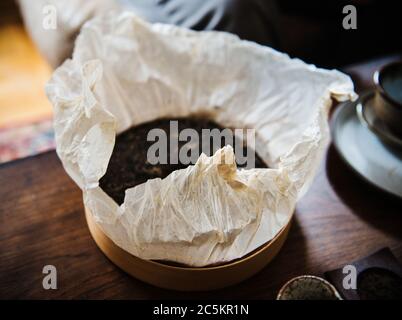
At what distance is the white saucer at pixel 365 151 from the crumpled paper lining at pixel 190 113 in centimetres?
9

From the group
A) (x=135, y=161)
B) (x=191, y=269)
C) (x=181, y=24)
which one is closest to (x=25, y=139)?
(x=181, y=24)

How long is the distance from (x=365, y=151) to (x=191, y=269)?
383mm

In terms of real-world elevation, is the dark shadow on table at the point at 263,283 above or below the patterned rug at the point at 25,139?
above

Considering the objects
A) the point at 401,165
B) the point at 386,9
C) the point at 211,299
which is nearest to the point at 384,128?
the point at 401,165

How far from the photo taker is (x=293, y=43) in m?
1.22

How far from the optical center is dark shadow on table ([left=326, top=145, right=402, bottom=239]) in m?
0.64

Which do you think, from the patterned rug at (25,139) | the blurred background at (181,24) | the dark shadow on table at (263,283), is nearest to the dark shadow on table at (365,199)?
the dark shadow on table at (263,283)

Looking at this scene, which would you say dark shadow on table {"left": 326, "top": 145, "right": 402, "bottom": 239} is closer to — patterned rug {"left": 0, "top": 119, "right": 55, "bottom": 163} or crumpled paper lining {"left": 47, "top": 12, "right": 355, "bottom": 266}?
crumpled paper lining {"left": 47, "top": 12, "right": 355, "bottom": 266}

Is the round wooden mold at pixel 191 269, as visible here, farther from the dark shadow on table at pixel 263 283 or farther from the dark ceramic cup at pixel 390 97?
the dark ceramic cup at pixel 390 97

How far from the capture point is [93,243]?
59 centimetres

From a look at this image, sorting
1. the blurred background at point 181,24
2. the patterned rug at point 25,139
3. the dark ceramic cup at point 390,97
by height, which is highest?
the dark ceramic cup at point 390,97

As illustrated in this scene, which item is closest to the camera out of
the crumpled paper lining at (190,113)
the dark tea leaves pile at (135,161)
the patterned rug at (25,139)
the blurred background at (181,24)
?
the crumpled paper lining at (190,113)

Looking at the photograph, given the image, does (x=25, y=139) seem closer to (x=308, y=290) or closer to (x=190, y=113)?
(x=190, y=113)

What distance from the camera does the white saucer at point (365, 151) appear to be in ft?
2.18
